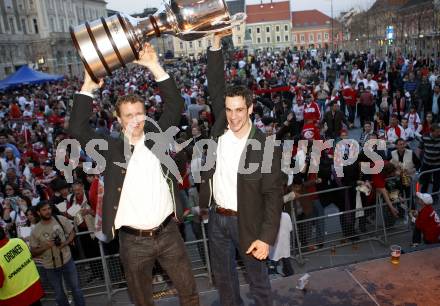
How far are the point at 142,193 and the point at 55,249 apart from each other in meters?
2.88

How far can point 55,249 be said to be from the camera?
5465 mm

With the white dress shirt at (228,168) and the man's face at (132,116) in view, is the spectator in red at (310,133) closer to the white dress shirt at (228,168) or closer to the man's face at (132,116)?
the white dress shirt at (228,168)

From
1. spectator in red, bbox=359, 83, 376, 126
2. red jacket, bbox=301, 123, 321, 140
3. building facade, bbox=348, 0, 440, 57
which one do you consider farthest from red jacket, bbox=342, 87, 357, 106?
building facade, bbox=348, 0, 440, 57

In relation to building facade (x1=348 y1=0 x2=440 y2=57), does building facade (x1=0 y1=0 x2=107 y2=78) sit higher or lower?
higher

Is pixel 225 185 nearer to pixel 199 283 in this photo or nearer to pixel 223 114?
pixel 223 114

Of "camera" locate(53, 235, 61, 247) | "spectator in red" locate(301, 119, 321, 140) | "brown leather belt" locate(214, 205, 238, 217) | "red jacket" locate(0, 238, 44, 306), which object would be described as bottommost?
"red jacket" locate(0, 238, 44, 306)

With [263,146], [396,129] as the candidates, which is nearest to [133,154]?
[263,146]

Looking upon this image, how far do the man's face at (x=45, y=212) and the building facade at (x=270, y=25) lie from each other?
117 meters

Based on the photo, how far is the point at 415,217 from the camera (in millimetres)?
7027

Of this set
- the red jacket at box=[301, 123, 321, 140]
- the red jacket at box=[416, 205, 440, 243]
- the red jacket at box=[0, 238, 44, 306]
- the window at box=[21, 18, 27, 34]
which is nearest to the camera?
the red jacket at box=[0, 238, 44, 306]

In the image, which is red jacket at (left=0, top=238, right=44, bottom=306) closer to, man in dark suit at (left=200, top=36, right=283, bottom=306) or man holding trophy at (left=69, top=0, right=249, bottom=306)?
man holding trophy at (left=69, top=0, right=249, bottom=306)

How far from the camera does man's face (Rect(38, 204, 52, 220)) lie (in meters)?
5.52

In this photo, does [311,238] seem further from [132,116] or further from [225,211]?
[132,116]

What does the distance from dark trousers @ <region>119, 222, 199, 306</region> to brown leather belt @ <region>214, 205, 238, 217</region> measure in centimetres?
39
